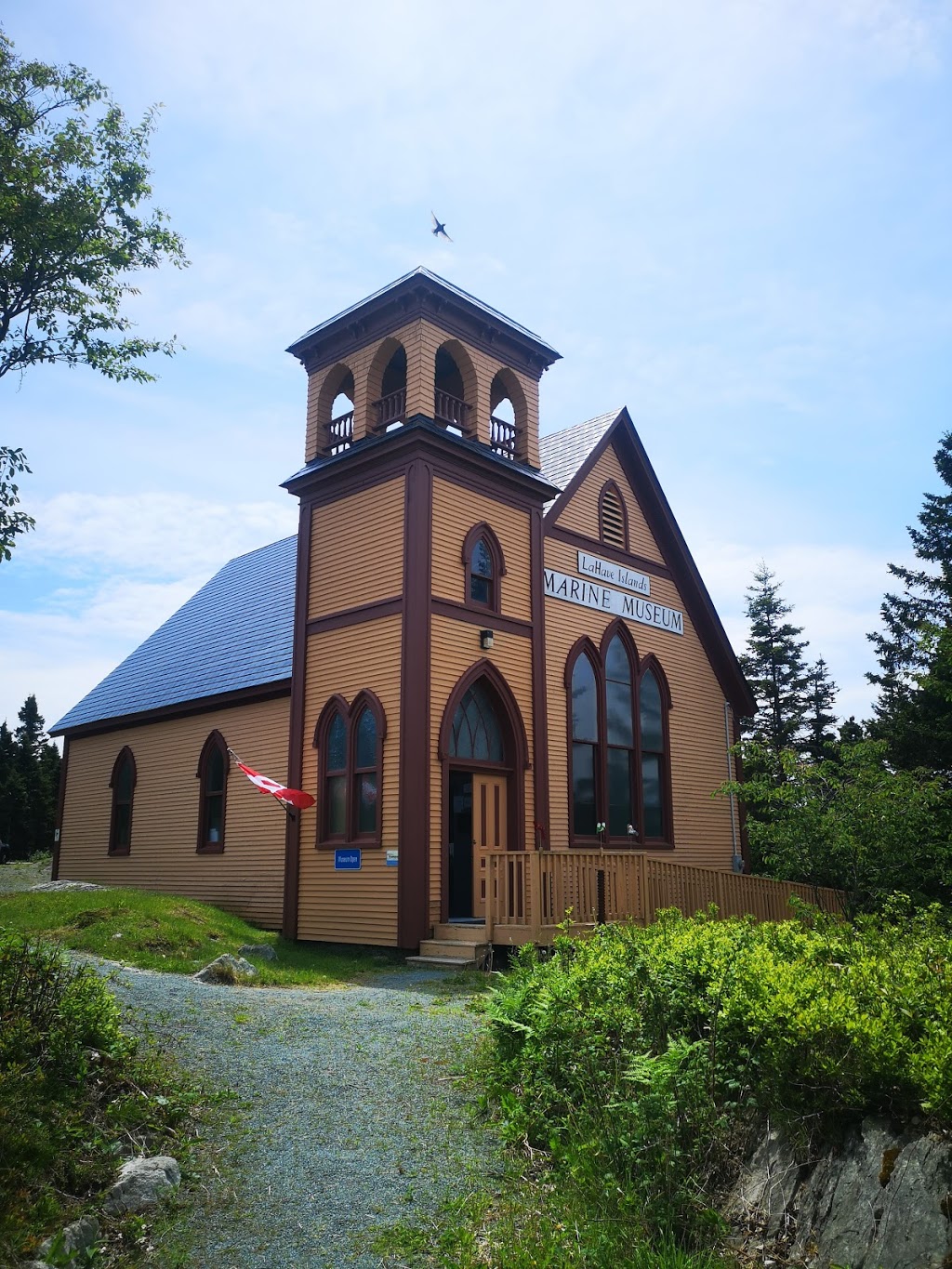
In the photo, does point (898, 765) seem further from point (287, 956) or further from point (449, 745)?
point (287, 956)

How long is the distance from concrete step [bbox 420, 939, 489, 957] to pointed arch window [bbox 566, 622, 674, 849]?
4.65m

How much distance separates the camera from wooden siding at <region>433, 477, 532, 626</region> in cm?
1727

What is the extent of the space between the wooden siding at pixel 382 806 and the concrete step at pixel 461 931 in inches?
26.8

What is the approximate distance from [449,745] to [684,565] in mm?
9786

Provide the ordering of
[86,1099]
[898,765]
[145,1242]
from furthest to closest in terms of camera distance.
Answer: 1. [898,765]
2. [86,1099]
3. [145,1242]

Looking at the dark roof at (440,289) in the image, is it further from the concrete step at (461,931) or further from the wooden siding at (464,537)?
the concrete step at (461,931)

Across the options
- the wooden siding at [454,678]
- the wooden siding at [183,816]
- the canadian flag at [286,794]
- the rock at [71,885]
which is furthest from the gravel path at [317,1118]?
the rock at [71,885]

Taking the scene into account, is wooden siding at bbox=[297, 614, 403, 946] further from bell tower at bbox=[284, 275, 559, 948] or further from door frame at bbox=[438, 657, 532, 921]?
door frame at bbox=[438, 657, 532, 921]

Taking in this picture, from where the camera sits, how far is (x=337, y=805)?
17359mm

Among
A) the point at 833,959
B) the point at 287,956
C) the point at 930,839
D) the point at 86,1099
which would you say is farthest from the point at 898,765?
the point at 86,1099

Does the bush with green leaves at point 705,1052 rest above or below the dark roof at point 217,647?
below

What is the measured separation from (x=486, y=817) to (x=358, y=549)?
5058mm

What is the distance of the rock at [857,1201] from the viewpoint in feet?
13.3

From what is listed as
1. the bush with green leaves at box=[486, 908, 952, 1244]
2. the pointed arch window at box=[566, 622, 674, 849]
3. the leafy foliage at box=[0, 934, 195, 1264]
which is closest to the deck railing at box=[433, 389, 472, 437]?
the pointed arch window at box=[566, 622, 674, 849]
